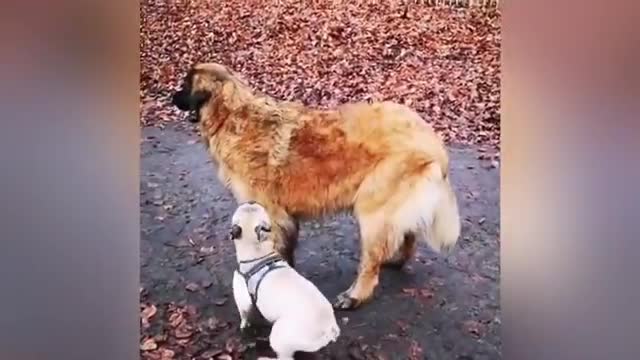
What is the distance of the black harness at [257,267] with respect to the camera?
1933mm

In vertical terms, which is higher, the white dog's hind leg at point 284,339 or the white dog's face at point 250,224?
the white dog's face at point 250,224

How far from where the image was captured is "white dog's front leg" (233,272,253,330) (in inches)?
75.7

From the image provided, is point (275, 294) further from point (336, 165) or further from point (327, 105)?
point (327, 105)

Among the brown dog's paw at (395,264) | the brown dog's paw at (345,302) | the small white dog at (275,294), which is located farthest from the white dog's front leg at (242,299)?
the brown dog's paw at (395,264)

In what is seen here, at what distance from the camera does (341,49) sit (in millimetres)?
1990

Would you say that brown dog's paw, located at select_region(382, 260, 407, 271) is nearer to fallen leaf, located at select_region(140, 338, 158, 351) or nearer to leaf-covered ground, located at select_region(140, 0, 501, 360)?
leaf-covered ground, located at select_region(140, 0, 501, 360)

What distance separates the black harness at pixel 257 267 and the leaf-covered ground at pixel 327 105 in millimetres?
42

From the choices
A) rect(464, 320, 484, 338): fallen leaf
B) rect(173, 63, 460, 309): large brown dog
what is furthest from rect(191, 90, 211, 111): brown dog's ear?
rect(464, 320, 484, 338): fallen leaf

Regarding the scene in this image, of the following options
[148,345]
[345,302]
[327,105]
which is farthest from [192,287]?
[327,105]

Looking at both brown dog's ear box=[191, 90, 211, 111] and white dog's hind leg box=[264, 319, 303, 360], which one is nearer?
white dog's hind leg box=[264, 319, 303, 360]

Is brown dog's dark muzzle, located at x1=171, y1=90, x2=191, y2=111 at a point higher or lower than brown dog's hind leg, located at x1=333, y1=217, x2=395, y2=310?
higher

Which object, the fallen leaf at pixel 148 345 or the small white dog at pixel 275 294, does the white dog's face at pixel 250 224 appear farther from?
the fallen leaf at pixel 148 345
